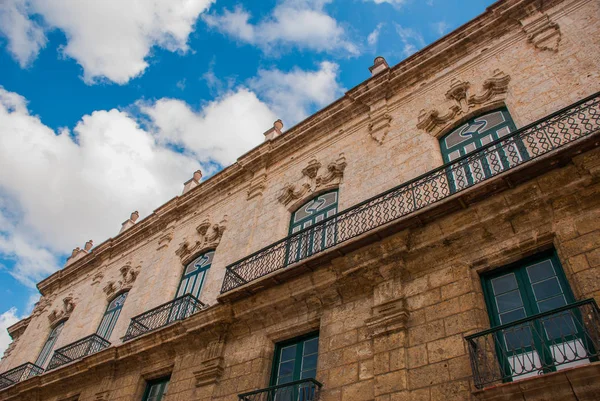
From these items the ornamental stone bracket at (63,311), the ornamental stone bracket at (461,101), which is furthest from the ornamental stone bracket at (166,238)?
the ornamental stone bracket at (461,101)

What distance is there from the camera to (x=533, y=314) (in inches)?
201

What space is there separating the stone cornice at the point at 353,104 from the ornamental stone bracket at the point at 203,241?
1.17 metres

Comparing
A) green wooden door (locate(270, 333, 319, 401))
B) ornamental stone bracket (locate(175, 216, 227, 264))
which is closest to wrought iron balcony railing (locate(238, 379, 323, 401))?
green wooden door (locate(270, 333, 319, 401))

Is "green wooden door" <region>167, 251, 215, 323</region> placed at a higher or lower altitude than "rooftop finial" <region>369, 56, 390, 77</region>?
lower

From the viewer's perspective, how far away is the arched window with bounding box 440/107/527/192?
6824 millimetres

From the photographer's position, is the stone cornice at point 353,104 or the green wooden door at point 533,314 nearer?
the green wooden door at point 533,314

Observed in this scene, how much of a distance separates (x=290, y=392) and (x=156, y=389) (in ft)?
12.0

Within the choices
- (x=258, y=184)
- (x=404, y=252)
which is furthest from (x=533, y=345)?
(x=258, y=184)

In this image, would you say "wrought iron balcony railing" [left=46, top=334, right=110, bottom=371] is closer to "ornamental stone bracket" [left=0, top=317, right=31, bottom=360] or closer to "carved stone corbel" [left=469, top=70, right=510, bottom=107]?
"ornamental stone bracket" [left=0, top=317, right=31, bottom=360]

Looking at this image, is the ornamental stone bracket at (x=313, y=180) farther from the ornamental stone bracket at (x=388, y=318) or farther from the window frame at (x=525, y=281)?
the window frame at (x=525, y=281)

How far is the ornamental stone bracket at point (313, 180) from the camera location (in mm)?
9656

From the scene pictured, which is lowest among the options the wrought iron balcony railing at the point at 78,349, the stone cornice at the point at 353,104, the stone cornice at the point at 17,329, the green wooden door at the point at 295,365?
the green wooden door at the point at 295,365

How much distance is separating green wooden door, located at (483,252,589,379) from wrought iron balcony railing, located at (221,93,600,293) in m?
1.31

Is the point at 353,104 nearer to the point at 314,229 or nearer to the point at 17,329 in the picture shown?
the point at 314,229
